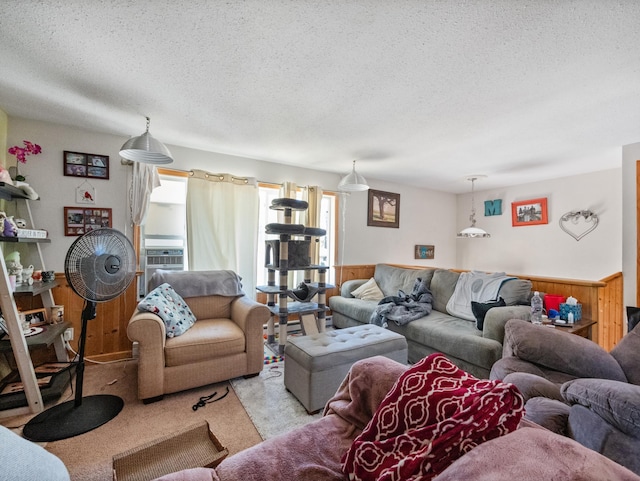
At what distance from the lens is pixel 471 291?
2.98m

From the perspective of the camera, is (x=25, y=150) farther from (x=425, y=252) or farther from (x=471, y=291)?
(x=425, y=252)

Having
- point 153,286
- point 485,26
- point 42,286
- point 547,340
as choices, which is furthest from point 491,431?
point 42,286

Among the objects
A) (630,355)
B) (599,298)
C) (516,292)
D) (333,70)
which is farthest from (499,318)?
(333,70)

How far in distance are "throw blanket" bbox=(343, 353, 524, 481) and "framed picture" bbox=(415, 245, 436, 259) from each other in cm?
452

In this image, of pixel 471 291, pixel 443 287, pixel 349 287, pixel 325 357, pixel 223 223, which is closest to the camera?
pixel 325 357

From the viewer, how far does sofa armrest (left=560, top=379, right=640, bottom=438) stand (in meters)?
0.83

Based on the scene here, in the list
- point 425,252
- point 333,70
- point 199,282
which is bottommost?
point 199,282

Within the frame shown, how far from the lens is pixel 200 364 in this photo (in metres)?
2.25

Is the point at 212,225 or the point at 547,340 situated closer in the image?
the point at 547,340

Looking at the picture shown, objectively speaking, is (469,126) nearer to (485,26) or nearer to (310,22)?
(485,26)

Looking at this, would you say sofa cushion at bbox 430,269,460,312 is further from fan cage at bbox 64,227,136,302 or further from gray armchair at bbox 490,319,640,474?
fan cage at bbox 64,227,136,302

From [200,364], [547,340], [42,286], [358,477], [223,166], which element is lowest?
[200,364]

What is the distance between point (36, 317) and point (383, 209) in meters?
4.42

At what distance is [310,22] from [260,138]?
1651 mm
